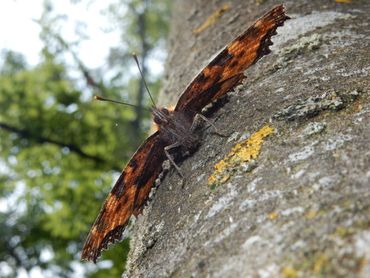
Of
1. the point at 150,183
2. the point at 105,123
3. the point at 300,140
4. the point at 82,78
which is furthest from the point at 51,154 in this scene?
the point at 300,140

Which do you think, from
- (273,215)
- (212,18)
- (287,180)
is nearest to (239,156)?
(287,180)

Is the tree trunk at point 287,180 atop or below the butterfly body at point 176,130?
below

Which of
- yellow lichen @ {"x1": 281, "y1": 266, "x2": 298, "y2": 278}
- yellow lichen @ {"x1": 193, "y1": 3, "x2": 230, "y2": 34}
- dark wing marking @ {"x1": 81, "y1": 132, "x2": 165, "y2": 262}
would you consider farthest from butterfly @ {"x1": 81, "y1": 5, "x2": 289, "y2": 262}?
yellow lichen @ {"x1": 193, "y1": 3, "x2": 230, "y2": 34}

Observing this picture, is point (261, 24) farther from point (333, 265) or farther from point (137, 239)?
point (333, 265)

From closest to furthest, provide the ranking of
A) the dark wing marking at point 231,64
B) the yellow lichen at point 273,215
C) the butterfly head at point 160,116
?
the yellow lichen at point 273,215
the dark wing marking at point 231,64
the butterfly head at point 160,116

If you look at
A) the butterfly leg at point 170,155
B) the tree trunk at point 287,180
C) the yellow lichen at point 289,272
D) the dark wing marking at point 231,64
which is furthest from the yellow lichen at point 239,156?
the yellow lichen at point 289,272

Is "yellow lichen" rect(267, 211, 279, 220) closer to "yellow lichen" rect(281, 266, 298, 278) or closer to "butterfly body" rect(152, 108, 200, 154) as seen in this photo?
"yellow lichen" rect(281, 266, 298, 278)

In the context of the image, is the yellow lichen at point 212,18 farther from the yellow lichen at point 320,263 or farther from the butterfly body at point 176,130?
the yellow lichen at point 320,263

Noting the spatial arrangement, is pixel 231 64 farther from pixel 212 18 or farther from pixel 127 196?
pixel 212 18
